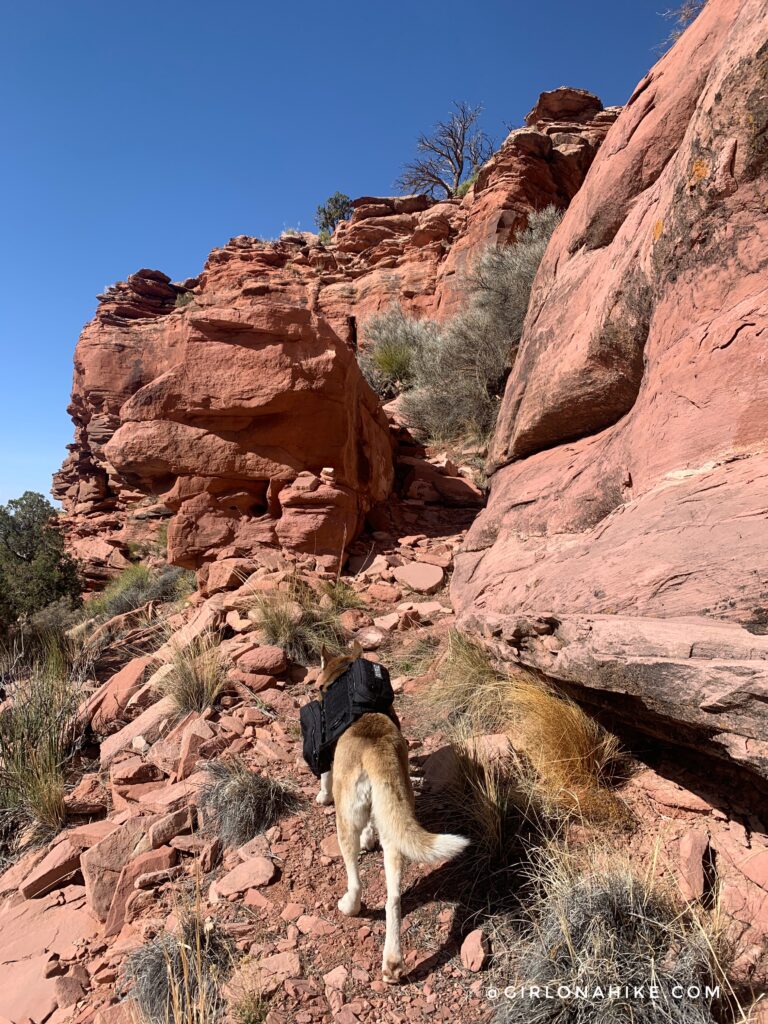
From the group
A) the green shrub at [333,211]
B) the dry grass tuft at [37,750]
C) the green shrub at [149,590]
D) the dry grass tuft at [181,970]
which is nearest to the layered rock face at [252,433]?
the green shrub at [149,590]

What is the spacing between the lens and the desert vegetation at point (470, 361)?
36.4 ft

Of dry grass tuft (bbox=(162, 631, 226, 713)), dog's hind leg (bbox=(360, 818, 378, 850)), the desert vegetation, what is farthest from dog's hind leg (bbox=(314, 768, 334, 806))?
the desert vegetation

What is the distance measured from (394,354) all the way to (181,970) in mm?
13665

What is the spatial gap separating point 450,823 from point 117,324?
17.5 meters

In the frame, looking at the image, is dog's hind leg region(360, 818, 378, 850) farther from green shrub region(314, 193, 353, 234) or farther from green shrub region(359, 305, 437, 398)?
green shrub region(314, 193, 353, 234)

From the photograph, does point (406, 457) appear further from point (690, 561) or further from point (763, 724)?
point (763, 724)

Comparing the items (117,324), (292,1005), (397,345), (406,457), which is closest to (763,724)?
(292,1005)

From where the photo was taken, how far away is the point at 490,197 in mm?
17000

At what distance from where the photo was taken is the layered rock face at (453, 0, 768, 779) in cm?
227

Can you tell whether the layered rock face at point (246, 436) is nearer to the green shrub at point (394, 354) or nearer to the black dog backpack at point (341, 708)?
the black dog backpack at point (341, 708)

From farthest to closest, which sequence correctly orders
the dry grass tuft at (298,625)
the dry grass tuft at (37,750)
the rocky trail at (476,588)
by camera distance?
the dry grass tuft at (298,625) < the dry grass tuft at (37,750) < the rocky trail at (476,588)

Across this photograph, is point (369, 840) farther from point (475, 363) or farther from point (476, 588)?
point (475, 363)

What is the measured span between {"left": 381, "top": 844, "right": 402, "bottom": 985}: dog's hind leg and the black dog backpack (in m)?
0.67

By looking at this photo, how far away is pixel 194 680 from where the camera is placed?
466 cm
